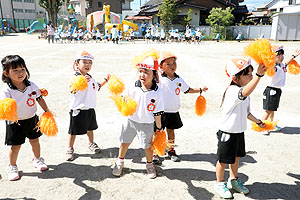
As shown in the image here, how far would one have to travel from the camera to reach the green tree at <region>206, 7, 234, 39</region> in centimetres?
2969

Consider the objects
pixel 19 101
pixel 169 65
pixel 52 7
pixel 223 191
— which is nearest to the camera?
pixel 223 191

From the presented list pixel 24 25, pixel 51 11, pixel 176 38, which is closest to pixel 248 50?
pixel 176 38

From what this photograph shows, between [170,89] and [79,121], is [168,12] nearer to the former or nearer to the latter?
[170,89]

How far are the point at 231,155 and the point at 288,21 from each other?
29.9 meters

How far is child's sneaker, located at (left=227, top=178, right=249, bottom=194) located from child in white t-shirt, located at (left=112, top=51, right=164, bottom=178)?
3.60 feet

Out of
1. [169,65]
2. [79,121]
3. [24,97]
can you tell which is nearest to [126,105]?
[169,65]

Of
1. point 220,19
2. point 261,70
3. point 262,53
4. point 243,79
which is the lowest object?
point 243,79

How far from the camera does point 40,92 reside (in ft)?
10.3

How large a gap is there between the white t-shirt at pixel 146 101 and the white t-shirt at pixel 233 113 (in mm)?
755

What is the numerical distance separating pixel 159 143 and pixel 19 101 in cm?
179

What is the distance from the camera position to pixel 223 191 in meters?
2.77

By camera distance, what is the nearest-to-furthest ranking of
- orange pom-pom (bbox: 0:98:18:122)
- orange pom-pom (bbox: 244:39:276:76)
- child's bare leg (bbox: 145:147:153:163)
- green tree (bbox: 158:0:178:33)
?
1. orange pom-pom (bbox: 244:39:276:76)
2. orange pom-pom (bbox: 0:98:18:122)
3. child's bare leg (bbox: 145:147:153:163)
4. green tree (bbox: 158:0:178:33)

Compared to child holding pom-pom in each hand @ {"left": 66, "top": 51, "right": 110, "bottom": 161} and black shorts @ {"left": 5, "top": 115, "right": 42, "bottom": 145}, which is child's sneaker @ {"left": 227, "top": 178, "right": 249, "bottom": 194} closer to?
child holding pom-pom in each hand @ {"left": 66, "top": 51, "right": 110, "bottom": 161}

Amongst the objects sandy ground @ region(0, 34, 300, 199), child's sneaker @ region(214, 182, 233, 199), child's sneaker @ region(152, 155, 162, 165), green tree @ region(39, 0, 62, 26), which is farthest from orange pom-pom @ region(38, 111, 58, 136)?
green tree @ region(39, 0, 62, 26)
